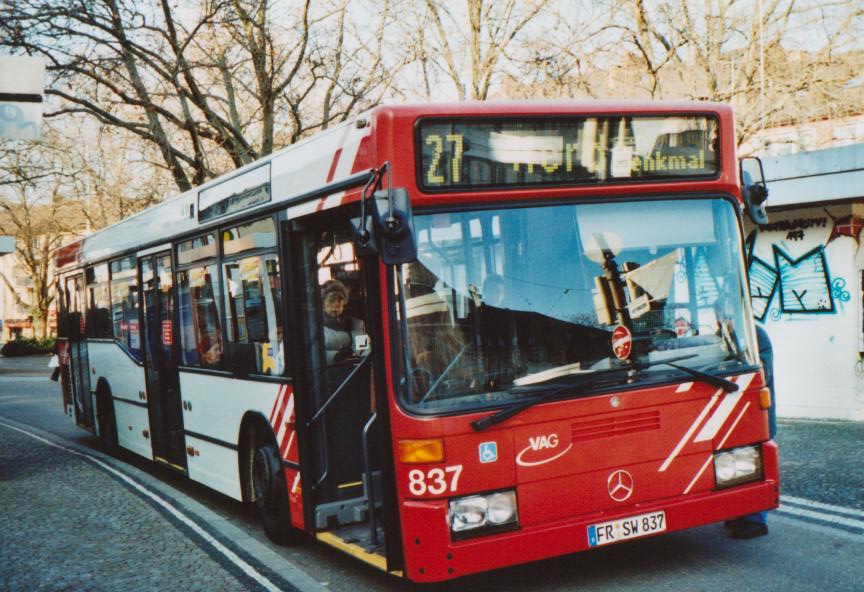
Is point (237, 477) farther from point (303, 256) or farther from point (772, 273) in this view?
point (772, 273)

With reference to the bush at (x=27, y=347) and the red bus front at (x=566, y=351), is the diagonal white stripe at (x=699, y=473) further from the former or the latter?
the bush at (x=27, y=347)

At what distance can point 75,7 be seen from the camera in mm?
18094

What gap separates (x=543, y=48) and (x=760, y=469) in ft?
59.8

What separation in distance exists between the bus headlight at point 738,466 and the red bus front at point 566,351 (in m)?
0.01

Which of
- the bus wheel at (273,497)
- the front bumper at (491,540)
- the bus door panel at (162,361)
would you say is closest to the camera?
the front bumper at (491,540)

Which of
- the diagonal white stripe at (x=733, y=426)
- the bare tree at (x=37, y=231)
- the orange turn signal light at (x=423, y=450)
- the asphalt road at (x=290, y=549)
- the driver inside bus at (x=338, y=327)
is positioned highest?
the bare tree at (x=37, y=231)

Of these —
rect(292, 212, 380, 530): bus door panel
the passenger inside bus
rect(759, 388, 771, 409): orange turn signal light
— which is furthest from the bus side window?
rect(759, 388, 771, 409): orange turn signal light

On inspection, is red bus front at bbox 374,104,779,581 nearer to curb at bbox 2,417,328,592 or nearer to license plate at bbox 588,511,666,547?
license plate at bbox 588,511,666,547

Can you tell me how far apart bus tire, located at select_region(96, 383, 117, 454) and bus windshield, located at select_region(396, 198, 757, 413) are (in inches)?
333

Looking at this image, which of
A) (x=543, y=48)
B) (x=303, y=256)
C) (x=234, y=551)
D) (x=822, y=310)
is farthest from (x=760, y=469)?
(x=543, y=48)

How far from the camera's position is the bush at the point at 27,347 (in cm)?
5391

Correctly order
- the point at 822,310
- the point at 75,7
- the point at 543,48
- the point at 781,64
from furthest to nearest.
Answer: the point at 543,48, the point at 781,64, the point at 75,7, the point at 822,310

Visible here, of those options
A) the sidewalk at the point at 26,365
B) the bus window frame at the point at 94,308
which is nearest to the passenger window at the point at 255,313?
the bus window frame at the point at 94,308

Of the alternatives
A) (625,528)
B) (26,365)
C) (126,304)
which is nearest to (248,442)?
(625,528)
